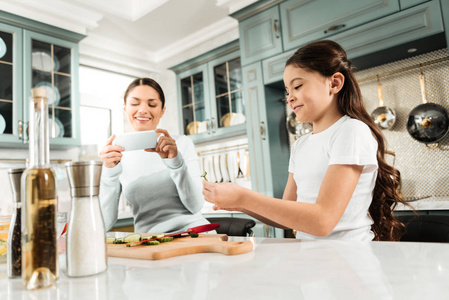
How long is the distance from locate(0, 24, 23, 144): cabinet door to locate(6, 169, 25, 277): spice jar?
2458mm

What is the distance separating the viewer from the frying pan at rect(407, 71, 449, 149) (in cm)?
209

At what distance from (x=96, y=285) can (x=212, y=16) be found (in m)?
3.24

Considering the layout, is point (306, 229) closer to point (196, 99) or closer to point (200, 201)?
point (200, 201)

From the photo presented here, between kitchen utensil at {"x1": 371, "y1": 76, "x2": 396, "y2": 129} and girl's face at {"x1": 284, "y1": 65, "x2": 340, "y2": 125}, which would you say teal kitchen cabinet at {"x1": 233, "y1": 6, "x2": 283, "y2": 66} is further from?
girl's face at {"x1": 284, "y1": 65, "x2": 340, "y2": 125}

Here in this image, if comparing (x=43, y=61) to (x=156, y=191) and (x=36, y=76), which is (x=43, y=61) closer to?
(x=36, y=76)

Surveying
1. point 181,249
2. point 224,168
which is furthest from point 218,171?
point 181,249

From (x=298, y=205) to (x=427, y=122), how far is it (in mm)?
1755

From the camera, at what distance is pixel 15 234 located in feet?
1.87

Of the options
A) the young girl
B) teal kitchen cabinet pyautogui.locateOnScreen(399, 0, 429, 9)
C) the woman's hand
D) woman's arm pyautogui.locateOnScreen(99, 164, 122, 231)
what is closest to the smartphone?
the woman's hand

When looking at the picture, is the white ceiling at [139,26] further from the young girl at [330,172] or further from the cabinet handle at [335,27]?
the young girl at [330,172]

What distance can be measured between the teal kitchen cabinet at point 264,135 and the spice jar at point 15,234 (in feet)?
7.31

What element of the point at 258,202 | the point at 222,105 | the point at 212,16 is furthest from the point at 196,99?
the point at 258,202

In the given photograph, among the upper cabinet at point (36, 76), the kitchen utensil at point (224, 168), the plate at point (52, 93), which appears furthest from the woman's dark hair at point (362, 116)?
the plate at point (52, 93)

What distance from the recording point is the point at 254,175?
9.23ft
